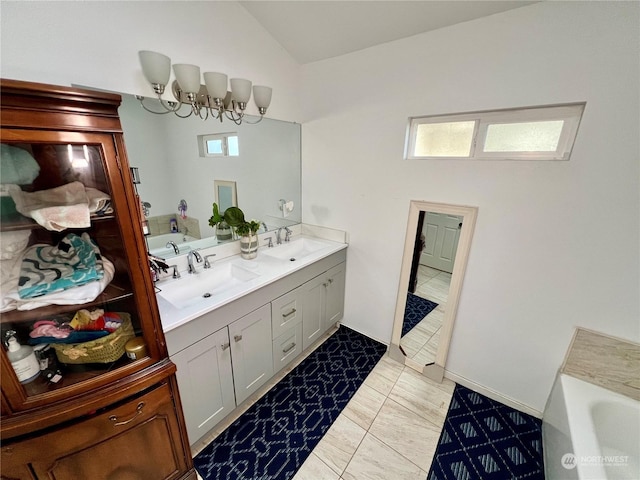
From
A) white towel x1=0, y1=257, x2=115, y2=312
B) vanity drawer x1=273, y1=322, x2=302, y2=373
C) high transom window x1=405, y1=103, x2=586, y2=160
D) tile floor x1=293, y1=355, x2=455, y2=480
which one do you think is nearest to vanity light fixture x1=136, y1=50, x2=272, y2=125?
white towel x1=0, y1=257, x2=115, y2=312

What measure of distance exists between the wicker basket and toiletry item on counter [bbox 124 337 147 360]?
24 mm

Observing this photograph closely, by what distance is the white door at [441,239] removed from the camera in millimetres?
1770

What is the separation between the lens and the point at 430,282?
1.96 metres

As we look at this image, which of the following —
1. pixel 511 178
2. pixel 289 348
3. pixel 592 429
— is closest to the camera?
pixel 592 429

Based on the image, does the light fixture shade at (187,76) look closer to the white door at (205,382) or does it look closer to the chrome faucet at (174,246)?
the chrome faucet at (174,246)

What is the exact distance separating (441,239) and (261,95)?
1.63m

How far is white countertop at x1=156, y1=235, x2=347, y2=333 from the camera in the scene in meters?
1.21

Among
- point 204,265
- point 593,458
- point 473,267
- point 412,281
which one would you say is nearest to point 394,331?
point 412,281

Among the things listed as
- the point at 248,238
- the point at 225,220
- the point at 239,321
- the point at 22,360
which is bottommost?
the point at 239,321

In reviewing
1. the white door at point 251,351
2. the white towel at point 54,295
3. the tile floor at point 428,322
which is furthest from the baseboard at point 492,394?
the white towel at point 54,295

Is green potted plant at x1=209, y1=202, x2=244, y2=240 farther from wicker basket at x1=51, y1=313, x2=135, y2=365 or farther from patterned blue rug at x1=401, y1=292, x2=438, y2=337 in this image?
patterned blue rug at x1=401, y1=292, x2=438, y2=337

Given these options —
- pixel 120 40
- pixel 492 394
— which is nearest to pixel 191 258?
pixel 120 40

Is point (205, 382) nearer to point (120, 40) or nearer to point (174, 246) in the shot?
point (174, 246)

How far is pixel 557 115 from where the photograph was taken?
4.45 ft
